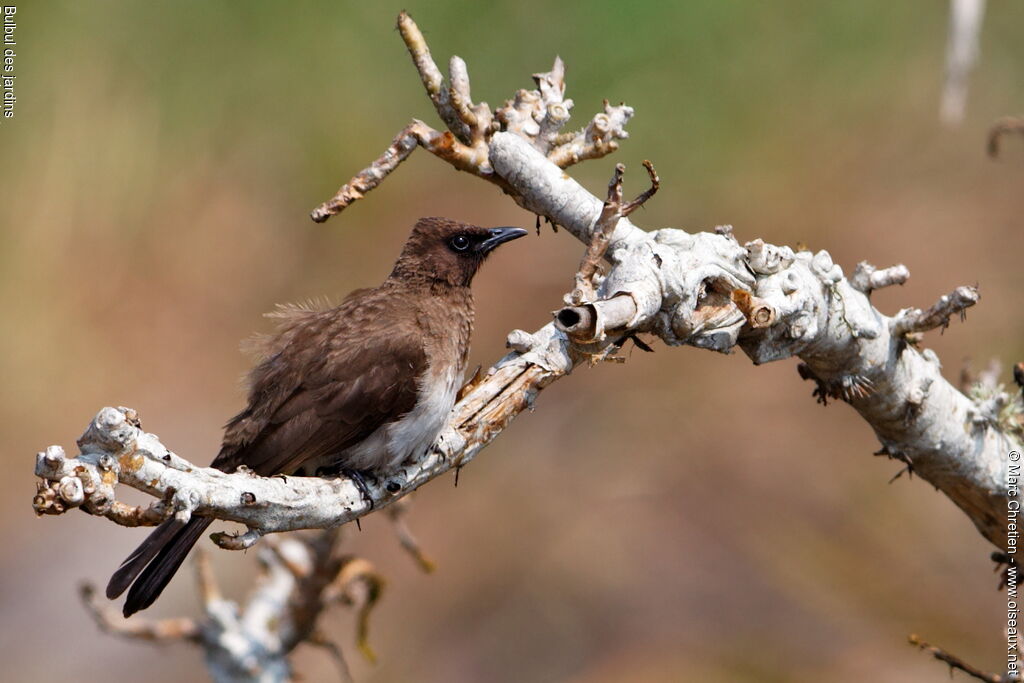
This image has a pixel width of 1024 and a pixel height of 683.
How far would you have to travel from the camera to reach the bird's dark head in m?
4.18

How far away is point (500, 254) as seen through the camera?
783 centimetres

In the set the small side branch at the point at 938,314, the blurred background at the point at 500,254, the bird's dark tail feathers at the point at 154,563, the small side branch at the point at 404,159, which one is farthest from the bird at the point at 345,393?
the blurred background at the point at 500,254

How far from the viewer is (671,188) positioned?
744 centimetres

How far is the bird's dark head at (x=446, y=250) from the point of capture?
13.7 ft

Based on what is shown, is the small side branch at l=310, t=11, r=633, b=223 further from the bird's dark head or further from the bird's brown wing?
the bird's dark head

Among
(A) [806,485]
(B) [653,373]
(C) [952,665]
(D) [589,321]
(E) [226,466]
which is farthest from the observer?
→ (B) [653,373]

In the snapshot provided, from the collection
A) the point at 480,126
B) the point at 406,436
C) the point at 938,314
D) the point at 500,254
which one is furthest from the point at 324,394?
the point at 500,254

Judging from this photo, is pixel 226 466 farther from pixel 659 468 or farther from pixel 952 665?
pixel 659 468

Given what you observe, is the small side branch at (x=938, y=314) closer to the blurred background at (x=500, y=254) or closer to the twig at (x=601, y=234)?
the twig at (x=601, y=234)

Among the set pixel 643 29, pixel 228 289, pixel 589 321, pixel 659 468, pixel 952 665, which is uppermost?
pixel 228 289

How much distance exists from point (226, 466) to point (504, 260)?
14.0 ft

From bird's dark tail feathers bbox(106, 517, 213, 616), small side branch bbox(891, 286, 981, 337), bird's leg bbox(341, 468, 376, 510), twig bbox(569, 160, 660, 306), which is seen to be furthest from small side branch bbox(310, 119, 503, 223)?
small side branch bbox(891, 286, 981, 337)

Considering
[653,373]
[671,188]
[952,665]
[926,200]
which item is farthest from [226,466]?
[926,200]

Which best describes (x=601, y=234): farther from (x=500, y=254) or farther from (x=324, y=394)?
(x=500, y=254)
